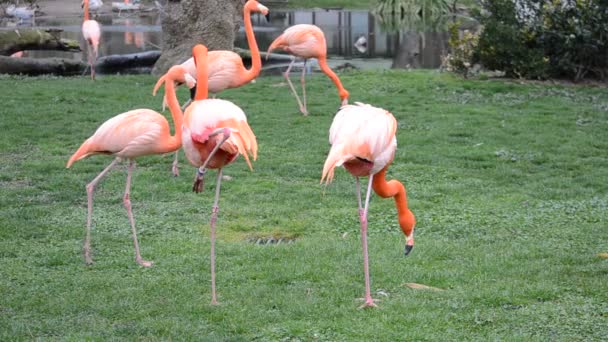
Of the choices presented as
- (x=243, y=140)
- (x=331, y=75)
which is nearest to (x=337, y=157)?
(x=243, y=140)

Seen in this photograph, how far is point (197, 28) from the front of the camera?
15008mm

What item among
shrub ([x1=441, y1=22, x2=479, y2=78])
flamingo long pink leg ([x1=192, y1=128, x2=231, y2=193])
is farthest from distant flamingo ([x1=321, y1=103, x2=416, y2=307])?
shrub ([x1=441, y1=22, x2=479, y2=78])

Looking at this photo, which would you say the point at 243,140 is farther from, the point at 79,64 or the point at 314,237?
the point at 79,64

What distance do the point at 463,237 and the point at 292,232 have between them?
129 cm

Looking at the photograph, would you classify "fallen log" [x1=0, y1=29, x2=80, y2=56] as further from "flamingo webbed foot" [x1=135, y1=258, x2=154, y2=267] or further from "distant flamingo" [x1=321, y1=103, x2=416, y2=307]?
"distant flamingo" [x1=321, y1=103, x2=416, y2=307]

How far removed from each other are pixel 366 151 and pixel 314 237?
1696 mm

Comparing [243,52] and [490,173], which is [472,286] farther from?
[243,52]

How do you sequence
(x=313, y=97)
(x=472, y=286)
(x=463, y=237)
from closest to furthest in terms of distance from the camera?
(x=472, y=286) → (x=463, y=237) → (x=313, y=97)

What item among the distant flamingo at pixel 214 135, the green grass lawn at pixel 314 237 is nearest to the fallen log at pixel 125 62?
the green grass lawn at pixel 314 237

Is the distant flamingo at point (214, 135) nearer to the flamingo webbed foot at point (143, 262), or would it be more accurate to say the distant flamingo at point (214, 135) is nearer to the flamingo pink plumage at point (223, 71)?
the flamingo webbed foot at point (143, 262)

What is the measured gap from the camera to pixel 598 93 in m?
12.9

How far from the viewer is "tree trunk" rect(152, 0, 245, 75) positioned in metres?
14.9

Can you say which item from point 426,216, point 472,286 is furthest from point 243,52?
point 472,286

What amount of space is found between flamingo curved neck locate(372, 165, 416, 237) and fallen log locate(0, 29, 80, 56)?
46.8 feet
